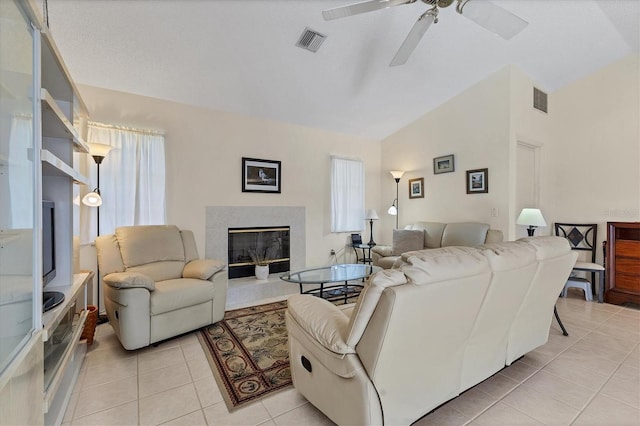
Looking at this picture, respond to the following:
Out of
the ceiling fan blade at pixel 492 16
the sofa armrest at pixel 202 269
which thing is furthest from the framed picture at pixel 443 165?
the sofa armrest at pixel 202 269

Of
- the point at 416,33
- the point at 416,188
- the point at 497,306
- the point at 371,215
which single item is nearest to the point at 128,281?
the point at 497,306

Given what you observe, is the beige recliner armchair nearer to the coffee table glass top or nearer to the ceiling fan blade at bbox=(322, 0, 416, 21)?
the coffee table glass top

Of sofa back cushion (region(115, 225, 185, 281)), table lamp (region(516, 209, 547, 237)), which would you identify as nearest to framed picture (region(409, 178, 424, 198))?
table lamp (region(516, 209, 547, 237))

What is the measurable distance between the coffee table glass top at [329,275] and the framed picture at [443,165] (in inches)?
81.5

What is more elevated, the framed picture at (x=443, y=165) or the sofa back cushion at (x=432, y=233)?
the framed picture at (x=443, y=165)

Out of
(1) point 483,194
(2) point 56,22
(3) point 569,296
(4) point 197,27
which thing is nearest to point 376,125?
(1) point 483,194

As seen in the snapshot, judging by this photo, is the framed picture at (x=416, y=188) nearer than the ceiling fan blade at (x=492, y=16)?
No

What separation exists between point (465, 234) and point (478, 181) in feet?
2.52

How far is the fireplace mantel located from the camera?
375cm

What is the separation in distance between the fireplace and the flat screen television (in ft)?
6.62

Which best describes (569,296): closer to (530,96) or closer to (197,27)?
→ (530,96)

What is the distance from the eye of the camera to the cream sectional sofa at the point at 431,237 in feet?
12.3

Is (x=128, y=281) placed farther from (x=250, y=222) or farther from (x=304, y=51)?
(x=304, y=51)

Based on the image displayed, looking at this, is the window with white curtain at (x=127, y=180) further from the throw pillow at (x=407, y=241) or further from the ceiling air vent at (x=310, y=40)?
the throw pillow at (x=407, y=241)
